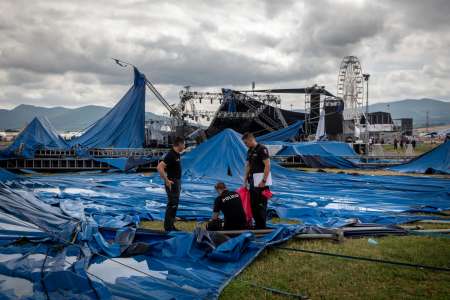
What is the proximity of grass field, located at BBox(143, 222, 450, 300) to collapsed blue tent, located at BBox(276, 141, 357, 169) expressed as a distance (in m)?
15.0

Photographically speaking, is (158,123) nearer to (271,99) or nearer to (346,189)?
(271,99)

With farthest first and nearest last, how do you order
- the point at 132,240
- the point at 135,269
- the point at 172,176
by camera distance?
1. the point at 172,176
2. the point at 132,240
3. the point at 135,269

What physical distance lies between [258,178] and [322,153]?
633 inches

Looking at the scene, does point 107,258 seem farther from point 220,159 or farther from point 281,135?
point 281,135

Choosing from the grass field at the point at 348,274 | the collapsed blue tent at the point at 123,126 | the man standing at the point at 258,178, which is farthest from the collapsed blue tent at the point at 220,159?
the grass field at the point at 348,274

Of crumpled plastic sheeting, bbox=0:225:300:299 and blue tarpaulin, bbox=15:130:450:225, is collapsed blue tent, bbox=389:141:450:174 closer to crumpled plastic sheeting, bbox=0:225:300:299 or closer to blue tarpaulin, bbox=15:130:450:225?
blue tarpaulin, bbox=15:130:450:225

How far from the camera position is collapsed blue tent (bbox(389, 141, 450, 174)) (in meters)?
16.9

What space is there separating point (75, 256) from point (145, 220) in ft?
9.83

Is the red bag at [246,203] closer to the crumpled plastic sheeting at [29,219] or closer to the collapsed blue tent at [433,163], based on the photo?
the crumpled plastic sheeting at [29,219]

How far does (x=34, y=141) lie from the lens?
1930 centimetres

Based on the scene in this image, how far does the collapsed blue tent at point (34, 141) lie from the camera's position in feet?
60.3

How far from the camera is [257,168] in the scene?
19.5 ft

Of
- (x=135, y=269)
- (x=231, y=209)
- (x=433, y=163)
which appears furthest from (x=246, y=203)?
(x=433, y=163)

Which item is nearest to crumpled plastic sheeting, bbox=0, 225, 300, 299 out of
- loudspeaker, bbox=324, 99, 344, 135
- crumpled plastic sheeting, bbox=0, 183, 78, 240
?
crumpled plastic sheeting, bbox=0, 183, 78, 240
